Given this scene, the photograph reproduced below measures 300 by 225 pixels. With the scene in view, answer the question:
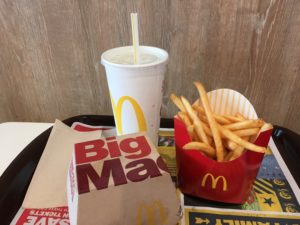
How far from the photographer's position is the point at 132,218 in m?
0.54

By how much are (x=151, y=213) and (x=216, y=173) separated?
0.59 feet

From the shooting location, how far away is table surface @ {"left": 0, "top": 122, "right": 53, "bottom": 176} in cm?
90

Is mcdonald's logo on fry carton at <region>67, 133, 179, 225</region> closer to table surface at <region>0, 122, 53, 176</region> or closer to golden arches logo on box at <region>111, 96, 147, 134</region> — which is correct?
golden arches logo on box at <region>111, 96, 147, 134</region>

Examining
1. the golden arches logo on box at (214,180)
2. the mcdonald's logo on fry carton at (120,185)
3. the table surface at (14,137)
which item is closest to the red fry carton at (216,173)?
the golden arches logo on box at (214,180)

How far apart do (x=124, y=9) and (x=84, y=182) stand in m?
0.70

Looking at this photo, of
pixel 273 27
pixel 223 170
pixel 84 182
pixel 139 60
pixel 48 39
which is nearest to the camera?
pixel 84 182

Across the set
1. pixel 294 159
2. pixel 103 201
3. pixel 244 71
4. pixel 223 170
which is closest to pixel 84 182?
pixel 103 201

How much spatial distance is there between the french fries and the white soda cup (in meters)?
0.12

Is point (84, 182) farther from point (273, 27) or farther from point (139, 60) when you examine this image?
point (273, 27)

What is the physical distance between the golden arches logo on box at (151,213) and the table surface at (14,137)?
21.3 inches

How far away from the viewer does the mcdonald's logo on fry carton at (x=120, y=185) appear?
0.50 m

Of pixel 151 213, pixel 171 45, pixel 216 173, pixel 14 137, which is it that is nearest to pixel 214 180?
pixel 216 173

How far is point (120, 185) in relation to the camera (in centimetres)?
50

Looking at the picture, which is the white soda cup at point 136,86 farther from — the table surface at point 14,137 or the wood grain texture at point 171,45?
the table surface at point 14,137
